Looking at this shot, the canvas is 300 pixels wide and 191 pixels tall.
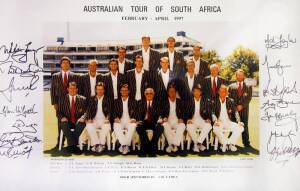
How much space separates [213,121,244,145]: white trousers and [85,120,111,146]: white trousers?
37 centimetres

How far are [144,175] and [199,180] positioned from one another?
0.62 ft

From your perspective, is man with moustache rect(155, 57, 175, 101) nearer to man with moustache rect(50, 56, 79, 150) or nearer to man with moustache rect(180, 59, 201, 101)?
man with moustache rect(180, 59, 201, 101)

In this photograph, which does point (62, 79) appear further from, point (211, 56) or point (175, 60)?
point (211, 56)

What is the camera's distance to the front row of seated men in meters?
1.17

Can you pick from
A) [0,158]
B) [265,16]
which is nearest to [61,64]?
[0,158]

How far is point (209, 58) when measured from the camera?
46.4 inches
